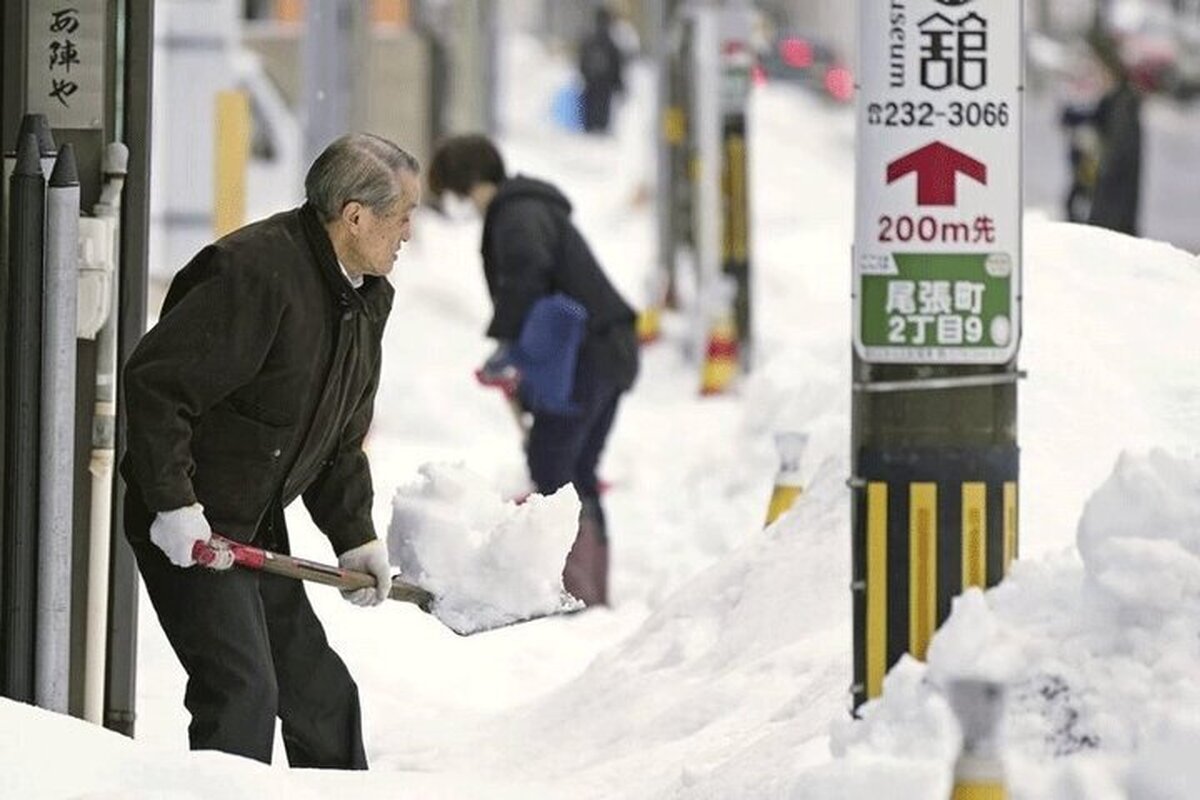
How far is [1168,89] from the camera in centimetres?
4872

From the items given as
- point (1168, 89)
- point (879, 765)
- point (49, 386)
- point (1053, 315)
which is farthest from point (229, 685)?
point (1168, 89)

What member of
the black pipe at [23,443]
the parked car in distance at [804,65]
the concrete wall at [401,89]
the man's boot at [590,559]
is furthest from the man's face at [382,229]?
the parked car in distance at [804,65]

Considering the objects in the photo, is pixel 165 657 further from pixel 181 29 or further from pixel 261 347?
pixel 181 29

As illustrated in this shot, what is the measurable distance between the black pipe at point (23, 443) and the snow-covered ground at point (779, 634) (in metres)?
0.41

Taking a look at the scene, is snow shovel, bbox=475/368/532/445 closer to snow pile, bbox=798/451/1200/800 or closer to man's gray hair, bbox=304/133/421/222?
man's gray hair, bbox=304/133/421/222

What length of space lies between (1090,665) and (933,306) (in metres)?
0.65

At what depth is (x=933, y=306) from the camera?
5.35 m

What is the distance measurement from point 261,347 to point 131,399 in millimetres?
268

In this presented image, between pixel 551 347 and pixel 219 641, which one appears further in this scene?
pixel 551 347

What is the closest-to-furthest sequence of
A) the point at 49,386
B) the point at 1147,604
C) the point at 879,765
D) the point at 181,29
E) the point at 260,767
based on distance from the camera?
the point at 879,765, the point at 1147,604, the point at 260,767, the point at 49,386, the point at 181,29

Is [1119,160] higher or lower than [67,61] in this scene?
higher

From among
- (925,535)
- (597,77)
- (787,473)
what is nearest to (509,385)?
(787,473)

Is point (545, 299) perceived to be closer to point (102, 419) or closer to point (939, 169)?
point (102, 419)

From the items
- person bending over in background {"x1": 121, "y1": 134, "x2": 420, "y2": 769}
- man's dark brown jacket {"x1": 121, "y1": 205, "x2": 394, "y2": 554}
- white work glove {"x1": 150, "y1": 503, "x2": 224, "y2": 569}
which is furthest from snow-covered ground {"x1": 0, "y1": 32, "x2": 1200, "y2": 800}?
man's dark brown jacket {"x1": 121, "y1": 205, "x2": 394, "y2": 554}
